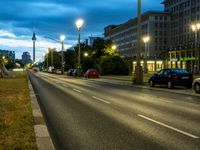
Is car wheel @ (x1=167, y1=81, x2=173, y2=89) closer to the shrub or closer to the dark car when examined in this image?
the dark car

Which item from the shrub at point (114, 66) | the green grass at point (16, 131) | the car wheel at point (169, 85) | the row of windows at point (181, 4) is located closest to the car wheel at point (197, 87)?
the car wheel at point (169, 85)

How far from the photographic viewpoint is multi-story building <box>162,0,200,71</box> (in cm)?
10438

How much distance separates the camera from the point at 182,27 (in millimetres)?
132250

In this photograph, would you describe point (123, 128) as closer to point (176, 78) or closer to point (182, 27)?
point (176, 78)

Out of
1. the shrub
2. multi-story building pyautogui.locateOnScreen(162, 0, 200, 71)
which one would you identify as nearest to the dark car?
the shrub

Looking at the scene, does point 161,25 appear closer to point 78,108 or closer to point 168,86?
point 168,86

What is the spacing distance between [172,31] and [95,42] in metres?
65.6

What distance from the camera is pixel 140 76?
32.0 metres

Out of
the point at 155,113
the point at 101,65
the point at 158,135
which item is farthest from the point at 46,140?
the point at 101,65

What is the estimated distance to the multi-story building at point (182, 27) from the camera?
104 meters

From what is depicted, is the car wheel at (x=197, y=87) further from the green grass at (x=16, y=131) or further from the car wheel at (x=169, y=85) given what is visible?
the green grass at (x=16, y=131)

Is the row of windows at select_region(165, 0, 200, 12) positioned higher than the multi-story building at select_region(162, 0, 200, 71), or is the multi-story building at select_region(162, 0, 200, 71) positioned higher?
the row of windows at select_region(165, 0, 200, 12)

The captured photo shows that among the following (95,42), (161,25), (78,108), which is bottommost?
(78,108)

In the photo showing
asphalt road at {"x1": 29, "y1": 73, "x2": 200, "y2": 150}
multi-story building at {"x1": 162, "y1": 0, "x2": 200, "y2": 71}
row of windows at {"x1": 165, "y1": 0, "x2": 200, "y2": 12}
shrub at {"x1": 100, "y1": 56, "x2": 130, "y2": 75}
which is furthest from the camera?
row of windows at {"x1": 165, "y1": 0, "x2": 200, "y2": 12}
